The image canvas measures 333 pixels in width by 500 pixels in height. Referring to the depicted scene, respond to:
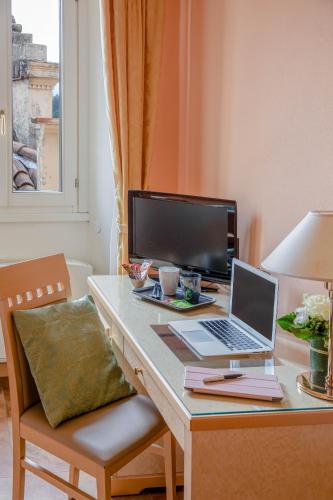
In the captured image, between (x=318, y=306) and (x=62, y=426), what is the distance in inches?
33.8

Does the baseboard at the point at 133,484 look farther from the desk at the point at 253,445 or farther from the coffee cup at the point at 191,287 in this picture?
the desk at the point at 253,445

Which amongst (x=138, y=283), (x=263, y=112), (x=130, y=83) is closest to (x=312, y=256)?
(x=263, y=112)

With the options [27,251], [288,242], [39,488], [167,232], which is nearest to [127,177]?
[167,232]

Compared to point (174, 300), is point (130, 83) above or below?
above

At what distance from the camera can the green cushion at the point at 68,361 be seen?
76.1 inches

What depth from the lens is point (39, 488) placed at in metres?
2.46

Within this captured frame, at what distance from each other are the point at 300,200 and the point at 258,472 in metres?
0.88

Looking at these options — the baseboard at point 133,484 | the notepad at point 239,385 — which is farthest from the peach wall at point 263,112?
the baseboard at point 133,484

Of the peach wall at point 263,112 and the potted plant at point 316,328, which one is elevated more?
the peach wall at point 263,112

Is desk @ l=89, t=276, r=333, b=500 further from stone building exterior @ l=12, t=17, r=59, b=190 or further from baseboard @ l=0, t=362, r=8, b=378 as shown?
stone building exterior @ l=12, t=17, r=59, b=190

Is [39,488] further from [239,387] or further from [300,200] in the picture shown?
[300,200]

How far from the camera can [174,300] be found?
2.35 metres

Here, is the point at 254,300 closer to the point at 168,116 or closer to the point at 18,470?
the point at 18,470

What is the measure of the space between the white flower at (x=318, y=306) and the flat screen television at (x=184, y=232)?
776mm
